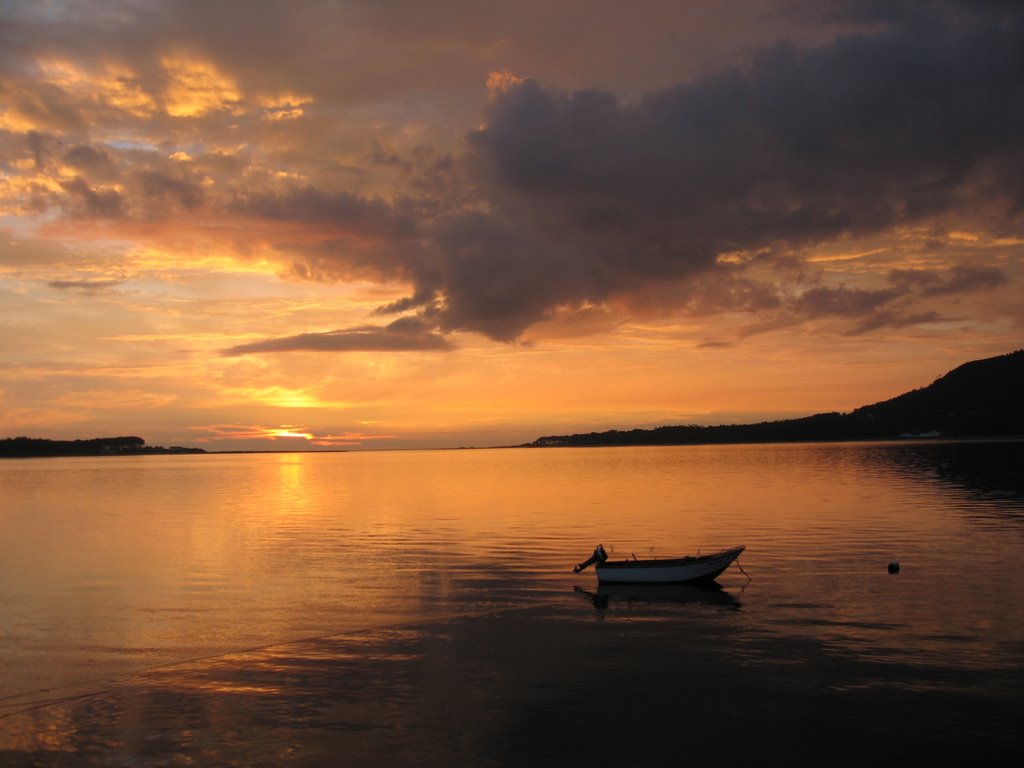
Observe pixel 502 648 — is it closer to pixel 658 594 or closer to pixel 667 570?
pixel 658 594

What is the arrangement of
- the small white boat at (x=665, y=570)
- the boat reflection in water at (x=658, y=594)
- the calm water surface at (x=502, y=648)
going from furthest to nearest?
the small white boat at (x=665, y=570) < the boat reflection in water at (x=658, y=594) < the calm water surface at (x=502, y=648)

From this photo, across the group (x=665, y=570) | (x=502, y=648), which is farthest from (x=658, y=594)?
(x=502, y=648)

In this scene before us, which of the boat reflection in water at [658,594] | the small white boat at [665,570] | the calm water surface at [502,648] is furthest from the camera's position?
the small white boat at [665,570]

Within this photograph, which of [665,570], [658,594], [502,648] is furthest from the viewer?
[665,570]

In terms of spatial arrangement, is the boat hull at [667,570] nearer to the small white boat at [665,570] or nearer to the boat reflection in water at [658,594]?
the small white boat at [665,570]

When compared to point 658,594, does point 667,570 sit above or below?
above

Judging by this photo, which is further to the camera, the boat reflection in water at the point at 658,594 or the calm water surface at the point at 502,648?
the boat reflection in water at the point at 658,594

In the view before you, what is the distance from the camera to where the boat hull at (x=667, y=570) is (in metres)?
41.2

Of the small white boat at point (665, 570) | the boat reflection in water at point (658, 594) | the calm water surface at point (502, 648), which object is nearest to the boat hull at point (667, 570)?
the small white boat at point (665, 570)

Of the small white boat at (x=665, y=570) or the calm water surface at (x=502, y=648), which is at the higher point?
the small white boat at (x=665, y=570)

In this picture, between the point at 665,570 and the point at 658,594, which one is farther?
the point at 665,570

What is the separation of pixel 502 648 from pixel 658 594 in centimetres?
1330

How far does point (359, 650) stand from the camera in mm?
29281

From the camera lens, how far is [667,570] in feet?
136
